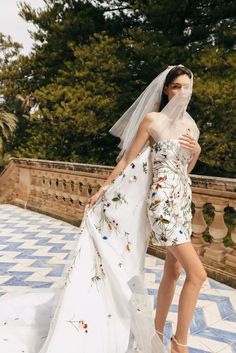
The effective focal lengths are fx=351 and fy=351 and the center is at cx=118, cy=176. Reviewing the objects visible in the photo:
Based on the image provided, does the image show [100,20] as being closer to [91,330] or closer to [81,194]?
[81,194]

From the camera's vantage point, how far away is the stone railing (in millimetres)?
3930

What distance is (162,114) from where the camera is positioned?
2373 mm

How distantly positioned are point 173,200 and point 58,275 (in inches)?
93.3

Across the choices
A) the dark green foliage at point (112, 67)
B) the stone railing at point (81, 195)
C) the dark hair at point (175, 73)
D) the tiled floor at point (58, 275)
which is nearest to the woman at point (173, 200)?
the dark hair at point (175, 73)

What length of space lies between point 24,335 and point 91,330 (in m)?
0.61

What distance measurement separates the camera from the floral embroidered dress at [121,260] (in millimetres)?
2223

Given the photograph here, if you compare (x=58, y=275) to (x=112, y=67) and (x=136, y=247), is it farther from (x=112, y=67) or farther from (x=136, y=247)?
(x=112, y=67)

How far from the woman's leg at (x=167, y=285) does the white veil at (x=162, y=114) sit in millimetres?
823

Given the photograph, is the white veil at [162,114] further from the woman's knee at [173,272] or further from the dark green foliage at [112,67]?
the dark green foliage at [112,67]

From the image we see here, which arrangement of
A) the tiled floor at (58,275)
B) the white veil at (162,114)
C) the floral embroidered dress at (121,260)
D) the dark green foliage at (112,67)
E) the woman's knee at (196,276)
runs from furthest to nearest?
the dark green foliage at (112,67) → the tiled floor at (58,275) → the white veil at (162,114) → the floral embroidered dress at (121,260) → the woman's knee at (196,276)

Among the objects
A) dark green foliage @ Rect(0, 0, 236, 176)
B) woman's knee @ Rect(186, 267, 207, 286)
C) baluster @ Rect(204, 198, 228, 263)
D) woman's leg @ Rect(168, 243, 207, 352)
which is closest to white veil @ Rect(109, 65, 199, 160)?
woman's leg @ Rect(168, 243, 207, 352)

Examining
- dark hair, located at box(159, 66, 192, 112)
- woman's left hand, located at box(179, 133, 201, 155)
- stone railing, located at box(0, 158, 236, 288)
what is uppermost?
dark hair, located at box(159, 66, 192, 112)

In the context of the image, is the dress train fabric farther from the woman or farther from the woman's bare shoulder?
the woman's bare shoulder

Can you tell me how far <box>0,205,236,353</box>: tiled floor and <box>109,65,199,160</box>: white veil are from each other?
1.57 metres
